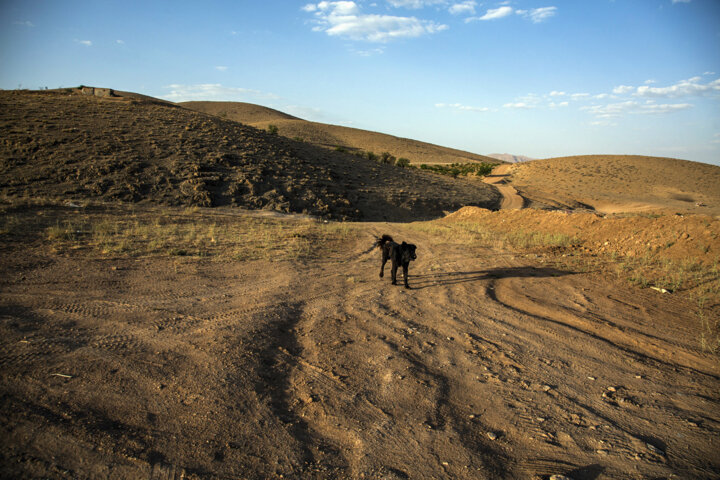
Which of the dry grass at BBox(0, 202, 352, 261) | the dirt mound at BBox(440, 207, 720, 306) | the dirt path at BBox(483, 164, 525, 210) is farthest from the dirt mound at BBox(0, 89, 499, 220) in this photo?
the dirt mound at BBox(440, 207, 720, 306)

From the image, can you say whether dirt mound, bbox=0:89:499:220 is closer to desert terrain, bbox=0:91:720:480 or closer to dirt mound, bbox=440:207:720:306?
desert terrain, bbox=0:91:720:480

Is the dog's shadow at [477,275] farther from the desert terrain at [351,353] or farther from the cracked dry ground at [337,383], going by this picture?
the cracked dry ground at [337,383]

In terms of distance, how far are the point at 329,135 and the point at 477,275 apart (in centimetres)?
8469

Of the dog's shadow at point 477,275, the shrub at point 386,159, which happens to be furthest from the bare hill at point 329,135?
the dog's shadow at point 477,275

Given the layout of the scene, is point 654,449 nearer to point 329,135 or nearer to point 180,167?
point 180,167

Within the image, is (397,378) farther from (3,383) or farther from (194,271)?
(194,271)

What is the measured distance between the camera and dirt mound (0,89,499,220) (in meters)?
22.4

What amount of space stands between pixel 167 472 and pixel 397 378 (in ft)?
8.13

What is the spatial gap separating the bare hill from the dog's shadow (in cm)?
6714

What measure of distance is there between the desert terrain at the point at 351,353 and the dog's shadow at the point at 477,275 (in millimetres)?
88

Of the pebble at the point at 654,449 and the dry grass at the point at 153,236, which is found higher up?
the pebble at the point at 654,449

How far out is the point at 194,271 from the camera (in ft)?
27.7

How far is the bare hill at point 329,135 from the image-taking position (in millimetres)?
82088

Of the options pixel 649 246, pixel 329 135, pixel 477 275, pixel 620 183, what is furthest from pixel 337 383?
pixel 329 135
